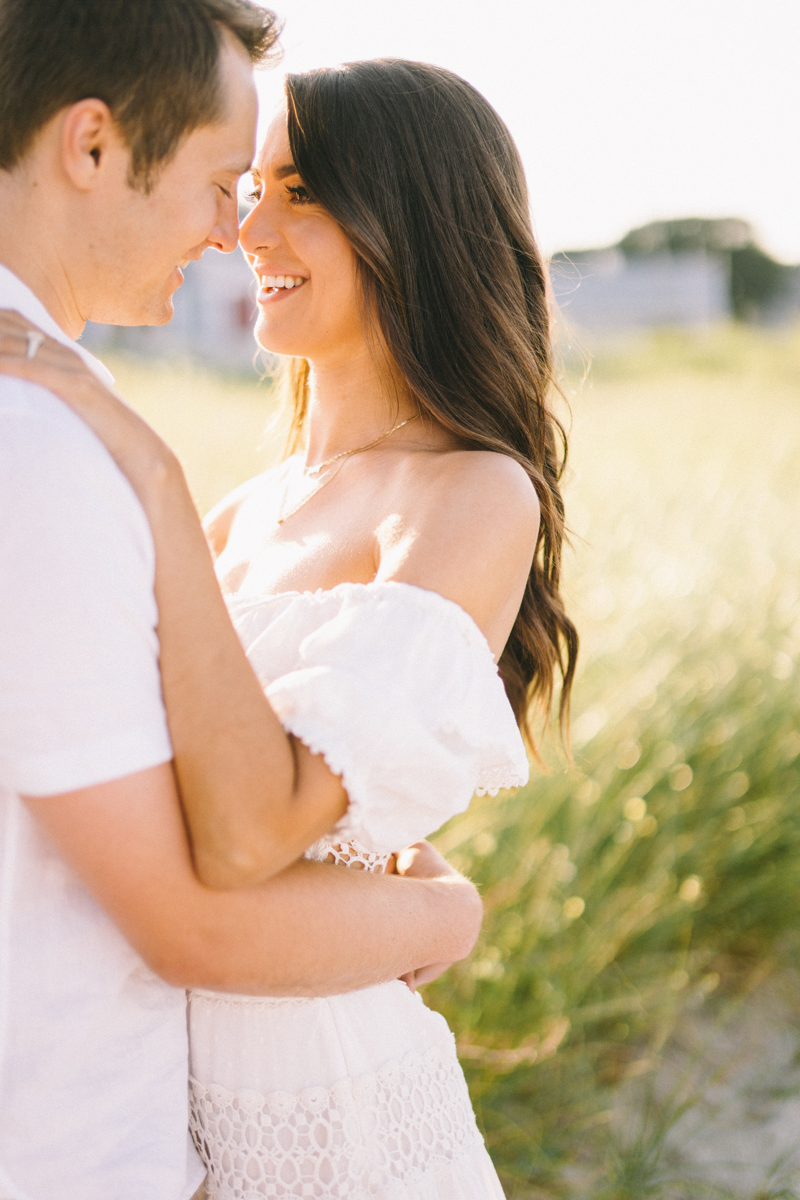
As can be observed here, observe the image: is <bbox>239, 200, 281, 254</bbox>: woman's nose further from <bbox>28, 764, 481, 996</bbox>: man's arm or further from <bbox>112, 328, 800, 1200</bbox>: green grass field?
<bbox>28, 764, 481, 996</bbox>: man's arm

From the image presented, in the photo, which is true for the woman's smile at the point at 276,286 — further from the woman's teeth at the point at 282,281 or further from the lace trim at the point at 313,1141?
the lace trim at the point at 313,1141

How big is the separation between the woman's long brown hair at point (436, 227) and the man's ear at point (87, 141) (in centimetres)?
61

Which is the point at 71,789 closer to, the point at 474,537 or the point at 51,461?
the point at 51,461

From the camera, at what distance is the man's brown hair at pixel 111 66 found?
1.10 meters

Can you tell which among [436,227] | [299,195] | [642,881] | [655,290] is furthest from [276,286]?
[655,290]

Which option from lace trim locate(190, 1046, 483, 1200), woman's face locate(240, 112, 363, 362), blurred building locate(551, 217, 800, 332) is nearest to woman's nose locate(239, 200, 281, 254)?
woman's face locate(240, 112, 363, 362)

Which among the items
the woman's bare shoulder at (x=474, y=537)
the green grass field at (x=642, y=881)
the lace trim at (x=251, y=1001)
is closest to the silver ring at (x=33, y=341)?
the woman's bare shoulder at (x=474, y=537)

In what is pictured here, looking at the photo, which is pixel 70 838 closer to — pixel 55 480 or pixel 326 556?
pixel 55 480

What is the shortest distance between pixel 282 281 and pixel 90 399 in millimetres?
884

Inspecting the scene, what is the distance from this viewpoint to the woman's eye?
1.76 m

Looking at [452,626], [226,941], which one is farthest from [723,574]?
[226,941]

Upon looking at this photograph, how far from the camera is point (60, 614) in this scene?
98 centimetres

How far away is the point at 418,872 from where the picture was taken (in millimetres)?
1695

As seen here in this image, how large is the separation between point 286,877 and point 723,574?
4069 mm
